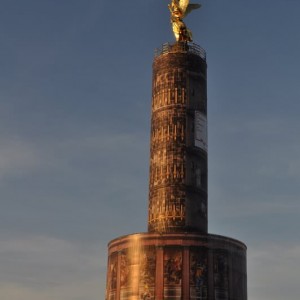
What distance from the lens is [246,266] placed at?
2731 inches

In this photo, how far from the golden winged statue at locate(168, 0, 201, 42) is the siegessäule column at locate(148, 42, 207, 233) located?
1.58 metres

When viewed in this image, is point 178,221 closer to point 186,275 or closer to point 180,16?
point 186,275

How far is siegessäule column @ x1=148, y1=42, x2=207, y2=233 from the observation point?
68312mm

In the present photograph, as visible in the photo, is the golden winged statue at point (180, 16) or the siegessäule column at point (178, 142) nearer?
the siegessäule column at point (178, 142)

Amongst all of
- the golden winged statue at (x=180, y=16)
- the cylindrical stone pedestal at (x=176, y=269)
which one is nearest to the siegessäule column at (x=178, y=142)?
the golden winged statue at (x=180, y=16)

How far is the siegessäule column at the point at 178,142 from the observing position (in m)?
68.3

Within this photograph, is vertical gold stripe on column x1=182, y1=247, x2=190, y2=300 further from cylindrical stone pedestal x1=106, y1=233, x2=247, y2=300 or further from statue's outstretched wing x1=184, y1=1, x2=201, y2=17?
statue's outstretched wing x1=184, y1=1, x2=201, y2=17

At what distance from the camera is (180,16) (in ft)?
255

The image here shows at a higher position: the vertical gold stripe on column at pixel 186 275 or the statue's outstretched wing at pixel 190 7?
the statue's outstretched wing at pixel 190 7

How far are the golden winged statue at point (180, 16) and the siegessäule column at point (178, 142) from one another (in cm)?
158

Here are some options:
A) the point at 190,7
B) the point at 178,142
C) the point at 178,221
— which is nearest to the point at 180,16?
the point at 190,7

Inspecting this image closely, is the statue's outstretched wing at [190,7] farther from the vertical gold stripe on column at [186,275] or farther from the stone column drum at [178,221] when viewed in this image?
the vertical gold stripe on column at [186,275]

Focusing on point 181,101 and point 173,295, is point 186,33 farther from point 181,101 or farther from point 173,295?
point 173,295

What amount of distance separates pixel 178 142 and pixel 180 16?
18101 mm
